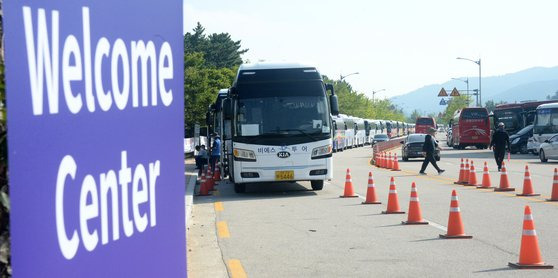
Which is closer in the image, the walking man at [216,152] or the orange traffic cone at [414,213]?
the orange traffic cone at [414,213]

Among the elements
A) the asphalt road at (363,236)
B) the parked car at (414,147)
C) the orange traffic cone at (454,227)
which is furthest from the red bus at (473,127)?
the orange traffic cone at (454,227)

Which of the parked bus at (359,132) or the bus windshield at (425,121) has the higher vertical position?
the bus windshield at (425,121)

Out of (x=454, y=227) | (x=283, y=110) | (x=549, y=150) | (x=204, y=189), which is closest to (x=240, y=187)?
(x=204, y=189)

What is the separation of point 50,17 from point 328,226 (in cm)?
1168

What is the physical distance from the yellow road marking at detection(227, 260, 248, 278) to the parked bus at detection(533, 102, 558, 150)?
38317mm

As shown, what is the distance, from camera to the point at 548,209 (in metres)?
16.2

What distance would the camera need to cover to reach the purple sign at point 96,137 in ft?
8.27

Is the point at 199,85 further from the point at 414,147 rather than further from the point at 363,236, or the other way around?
the point at 363,236

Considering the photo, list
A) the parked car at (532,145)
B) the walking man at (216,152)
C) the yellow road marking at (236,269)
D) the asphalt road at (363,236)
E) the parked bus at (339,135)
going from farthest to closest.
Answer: the parked bus at (339,135) < the parked car at (532,145) < the walking man at (216,152) < the asphalt road at (363,236) < the yellow road marking at (236,269)

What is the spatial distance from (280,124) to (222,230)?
7709 mm

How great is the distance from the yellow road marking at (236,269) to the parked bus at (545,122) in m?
38.3

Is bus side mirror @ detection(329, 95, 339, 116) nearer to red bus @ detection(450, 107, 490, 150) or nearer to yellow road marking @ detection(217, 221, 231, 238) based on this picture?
yellow road marking @ detection(217, 221, 231, 238)

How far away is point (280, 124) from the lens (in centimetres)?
2134

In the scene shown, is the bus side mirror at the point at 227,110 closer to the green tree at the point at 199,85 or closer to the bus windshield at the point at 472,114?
the green tree at the point at 199,85
